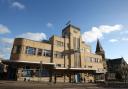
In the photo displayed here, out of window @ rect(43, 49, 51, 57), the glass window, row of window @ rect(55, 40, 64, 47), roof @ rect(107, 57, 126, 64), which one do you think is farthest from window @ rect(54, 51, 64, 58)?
roof @ rect(107, 57, 126, 64)

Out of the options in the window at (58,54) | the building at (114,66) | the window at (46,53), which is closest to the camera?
the window at (46,53)

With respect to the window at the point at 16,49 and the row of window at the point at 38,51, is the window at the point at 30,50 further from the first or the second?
the window at the point at 16,49

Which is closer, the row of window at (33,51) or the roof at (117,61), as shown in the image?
the row of window at (33,51)

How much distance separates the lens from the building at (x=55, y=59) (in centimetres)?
3897

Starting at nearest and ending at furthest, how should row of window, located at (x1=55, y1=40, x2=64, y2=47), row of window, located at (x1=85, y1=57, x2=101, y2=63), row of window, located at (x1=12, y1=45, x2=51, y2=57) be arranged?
1. row of window, located at (x1=12, y1=45, x2=51, y2=57)
2. row of window, located at (x1=55, y1=40, x2=64, y2=47)
3. row of window, located at (x1=85, y1=57, x2=101, y2=63)

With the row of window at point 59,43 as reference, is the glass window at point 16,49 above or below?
below

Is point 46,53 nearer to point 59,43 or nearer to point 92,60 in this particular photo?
point 59,43

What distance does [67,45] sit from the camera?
52.1 metres

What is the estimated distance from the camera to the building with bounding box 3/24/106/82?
39.0m

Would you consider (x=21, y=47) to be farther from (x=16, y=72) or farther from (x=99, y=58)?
(x=99, y=58)

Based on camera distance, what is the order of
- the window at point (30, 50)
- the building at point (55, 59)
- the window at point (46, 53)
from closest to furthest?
the building at point (55, 59)
the window at point (30, 50)
the window at point (46, 53)

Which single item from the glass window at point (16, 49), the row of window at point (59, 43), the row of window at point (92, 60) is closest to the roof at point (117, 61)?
the row of window at point (92, 60)

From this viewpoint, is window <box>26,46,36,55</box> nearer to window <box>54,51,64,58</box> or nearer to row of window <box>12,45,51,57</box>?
row of window <box>12,45,51,57</box>

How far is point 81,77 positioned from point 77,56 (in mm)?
6369
